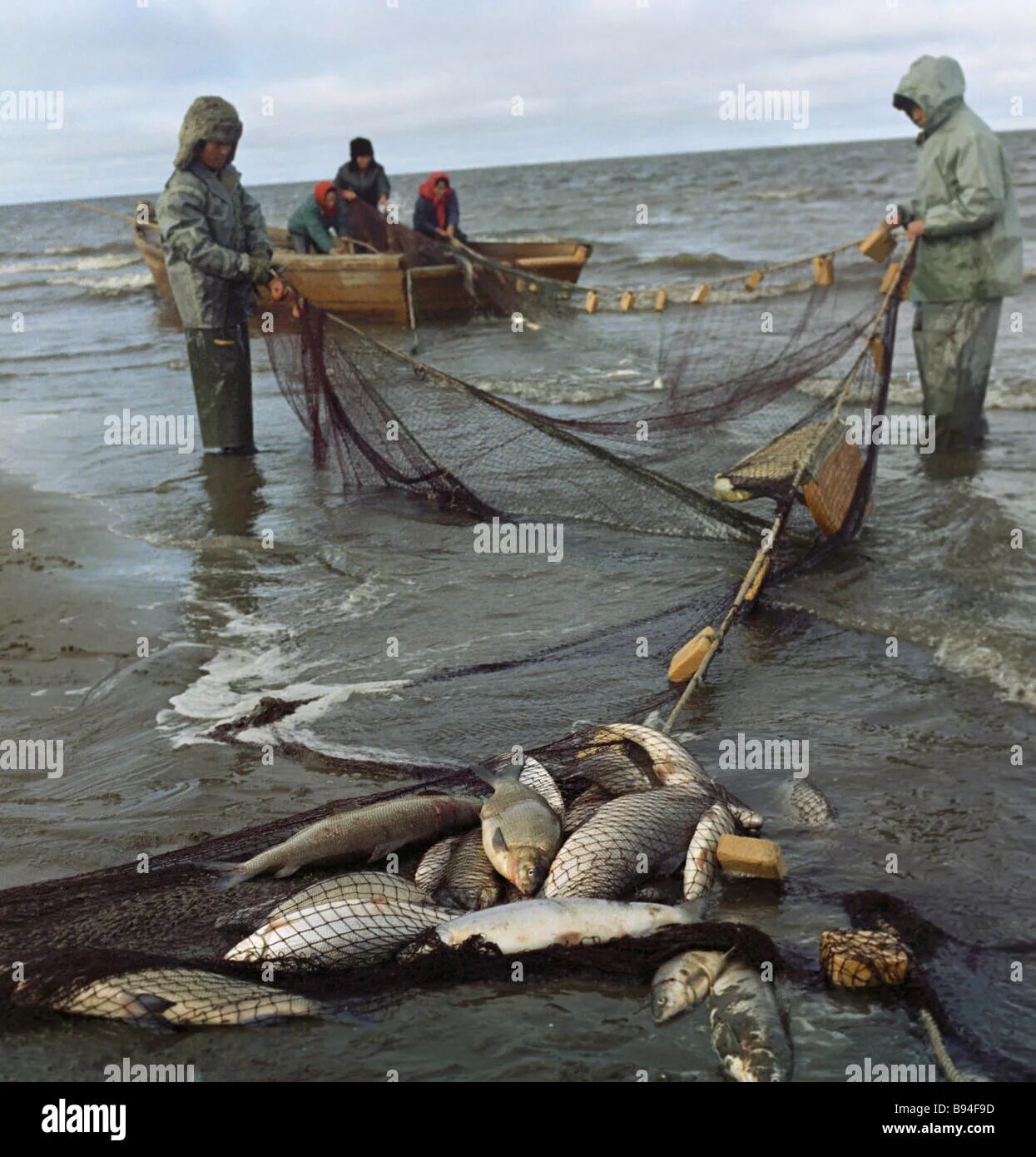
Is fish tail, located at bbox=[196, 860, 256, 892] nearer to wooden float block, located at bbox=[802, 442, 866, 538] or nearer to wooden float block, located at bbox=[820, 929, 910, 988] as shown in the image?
wooden float block, located at bbox=[820, 929, 910, 988]

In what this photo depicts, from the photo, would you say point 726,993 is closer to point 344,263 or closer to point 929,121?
point 929,121

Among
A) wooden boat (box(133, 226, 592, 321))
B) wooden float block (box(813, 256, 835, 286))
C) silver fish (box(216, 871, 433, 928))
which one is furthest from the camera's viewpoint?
wooden boat (box(133, 226, 592, 321))

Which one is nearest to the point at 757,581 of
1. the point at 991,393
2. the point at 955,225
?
the point at 955,225

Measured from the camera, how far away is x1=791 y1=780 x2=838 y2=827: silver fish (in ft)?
14.8

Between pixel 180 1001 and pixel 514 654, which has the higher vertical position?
pixel 514 654

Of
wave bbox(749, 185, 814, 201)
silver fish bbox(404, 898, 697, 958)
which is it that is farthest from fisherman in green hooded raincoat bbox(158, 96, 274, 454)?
wave bbox(749, 185, 814, 201)

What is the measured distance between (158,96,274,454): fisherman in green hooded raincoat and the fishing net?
1.42 ft

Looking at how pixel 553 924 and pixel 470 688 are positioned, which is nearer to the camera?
pixel 553 924

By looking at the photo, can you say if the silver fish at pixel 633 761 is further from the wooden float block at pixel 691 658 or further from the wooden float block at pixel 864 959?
the wooden float block at pixel 864 959

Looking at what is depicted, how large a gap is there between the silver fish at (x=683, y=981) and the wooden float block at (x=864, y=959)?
0.28m

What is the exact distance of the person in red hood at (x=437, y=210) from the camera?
17.0 m

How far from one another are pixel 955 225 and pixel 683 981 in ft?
21.7

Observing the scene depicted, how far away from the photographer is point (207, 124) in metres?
8.51

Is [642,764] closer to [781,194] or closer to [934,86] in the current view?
[934,86]
